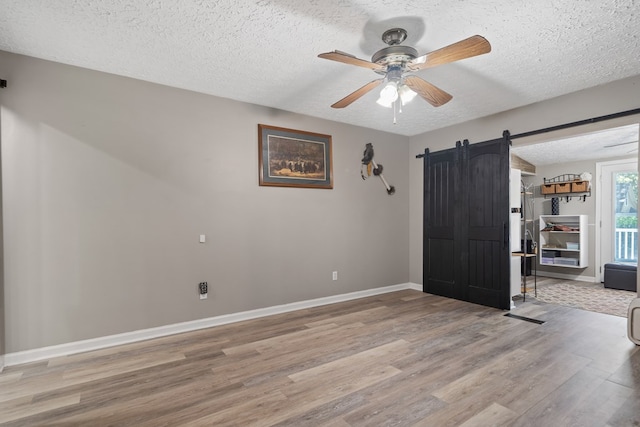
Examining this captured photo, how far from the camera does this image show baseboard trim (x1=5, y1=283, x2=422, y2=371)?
2.73m

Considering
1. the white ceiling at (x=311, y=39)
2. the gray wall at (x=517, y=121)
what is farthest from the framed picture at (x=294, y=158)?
the gray wall at (x=517, y=121)

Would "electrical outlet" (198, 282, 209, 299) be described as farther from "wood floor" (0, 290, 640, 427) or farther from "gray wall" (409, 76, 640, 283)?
"gray wall" (409, 76, 640, 283)

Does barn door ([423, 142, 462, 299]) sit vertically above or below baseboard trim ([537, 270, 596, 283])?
above

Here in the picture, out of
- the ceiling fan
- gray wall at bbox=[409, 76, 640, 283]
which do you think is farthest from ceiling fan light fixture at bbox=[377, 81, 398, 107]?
gray wall at bbox=[409, 76, 640, 283]

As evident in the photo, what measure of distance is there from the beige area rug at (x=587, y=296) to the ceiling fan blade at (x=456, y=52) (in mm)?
3989

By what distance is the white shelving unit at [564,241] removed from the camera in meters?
6.25

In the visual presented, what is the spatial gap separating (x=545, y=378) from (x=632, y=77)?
10.1 ft

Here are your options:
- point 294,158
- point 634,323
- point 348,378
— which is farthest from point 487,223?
point 348,378

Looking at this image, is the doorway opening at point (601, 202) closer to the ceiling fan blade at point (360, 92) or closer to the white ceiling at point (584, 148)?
the white ceiling at point (584, 148)

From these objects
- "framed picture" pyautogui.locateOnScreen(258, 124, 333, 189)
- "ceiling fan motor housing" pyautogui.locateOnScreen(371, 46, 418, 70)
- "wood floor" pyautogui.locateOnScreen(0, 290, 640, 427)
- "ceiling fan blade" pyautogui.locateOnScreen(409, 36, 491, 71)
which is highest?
"ceiling fan motor housing" pyautogui.locateOnScreen(371, 46, 418, 70)

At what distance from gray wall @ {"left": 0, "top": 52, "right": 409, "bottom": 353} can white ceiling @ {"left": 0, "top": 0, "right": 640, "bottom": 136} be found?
0.32 metres

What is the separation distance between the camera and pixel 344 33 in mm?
2441

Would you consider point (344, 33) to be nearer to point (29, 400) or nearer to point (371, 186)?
point (371, 186)

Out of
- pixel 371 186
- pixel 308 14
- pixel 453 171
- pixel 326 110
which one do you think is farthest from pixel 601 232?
pixel 308 14
